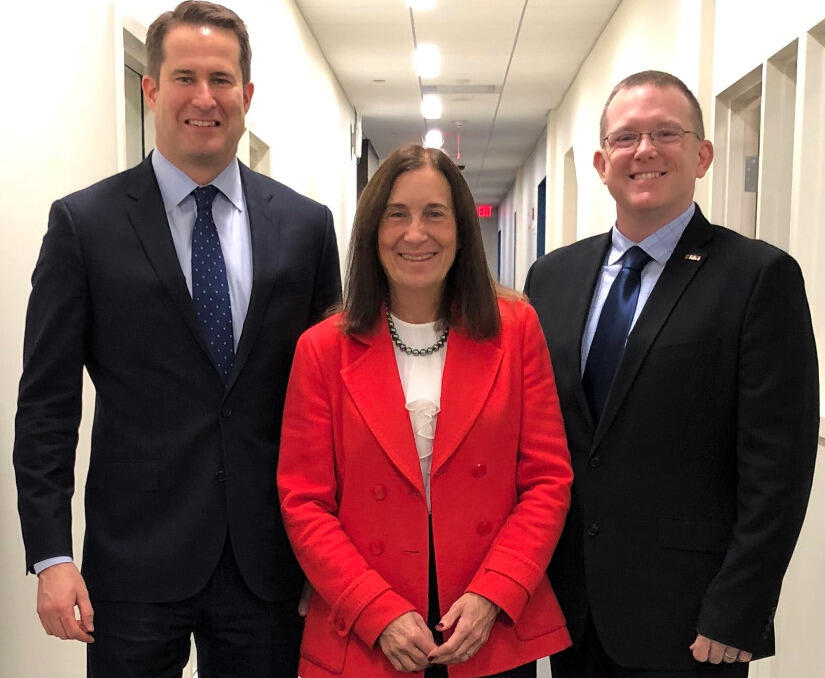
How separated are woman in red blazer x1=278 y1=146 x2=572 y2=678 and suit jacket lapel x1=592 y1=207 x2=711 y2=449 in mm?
118

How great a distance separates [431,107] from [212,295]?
919cm

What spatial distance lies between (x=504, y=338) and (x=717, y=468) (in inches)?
19.0

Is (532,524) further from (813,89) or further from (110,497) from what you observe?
(813,89)

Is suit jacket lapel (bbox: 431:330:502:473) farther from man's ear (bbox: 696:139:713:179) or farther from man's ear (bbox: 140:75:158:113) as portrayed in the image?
man's ear (bbox: 140:75:158:113)

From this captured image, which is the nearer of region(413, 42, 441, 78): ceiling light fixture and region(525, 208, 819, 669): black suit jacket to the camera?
region(525, 208, 819, 669): black suit jacket

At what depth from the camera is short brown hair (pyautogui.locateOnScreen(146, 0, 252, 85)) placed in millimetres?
1652

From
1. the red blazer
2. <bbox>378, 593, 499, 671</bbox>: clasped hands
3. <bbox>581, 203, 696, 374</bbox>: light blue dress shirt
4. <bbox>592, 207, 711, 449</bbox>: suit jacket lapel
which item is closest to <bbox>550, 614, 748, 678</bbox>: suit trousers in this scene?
the red blazer

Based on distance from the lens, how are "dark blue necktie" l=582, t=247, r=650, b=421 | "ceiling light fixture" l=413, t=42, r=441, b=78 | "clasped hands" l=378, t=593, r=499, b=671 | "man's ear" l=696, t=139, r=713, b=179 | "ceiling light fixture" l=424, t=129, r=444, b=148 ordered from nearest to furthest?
"clasped hands" l=378, t=593, r=499, b=671, "dark blue necktie" l=582, t=247, r=650, b=421, "man's ear" l=696, t=139, r=713, b=179, "ceiling light fixture" l=413, t=42, r=441, b=78, "ceiling light fixture" l=424, t=129, r=444, b=148

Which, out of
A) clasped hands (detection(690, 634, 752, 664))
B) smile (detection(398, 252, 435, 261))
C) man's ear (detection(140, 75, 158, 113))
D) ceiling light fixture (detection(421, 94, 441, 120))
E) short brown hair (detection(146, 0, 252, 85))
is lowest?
clasped hands (detection(690, 634, 752, 664))

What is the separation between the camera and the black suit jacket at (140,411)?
1.58m

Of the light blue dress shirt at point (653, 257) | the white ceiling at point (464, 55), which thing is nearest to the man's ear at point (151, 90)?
the light blue dress shirt at point (653, 257)

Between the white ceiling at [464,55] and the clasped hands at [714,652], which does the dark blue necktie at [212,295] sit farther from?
the white ceiling at [464,55]

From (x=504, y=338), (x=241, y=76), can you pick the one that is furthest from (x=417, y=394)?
(x=241, y=76)

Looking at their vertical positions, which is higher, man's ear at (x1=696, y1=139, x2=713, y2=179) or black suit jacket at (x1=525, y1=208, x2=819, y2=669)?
man's ear at (x1=696, y1=139, x2=713, y2=179)
